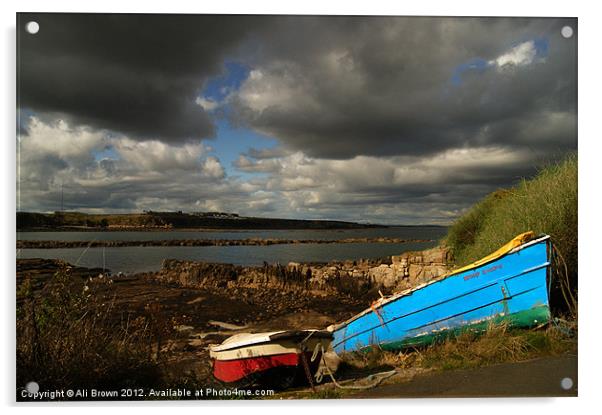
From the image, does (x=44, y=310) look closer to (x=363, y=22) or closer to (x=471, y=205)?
(x=363, y=22)

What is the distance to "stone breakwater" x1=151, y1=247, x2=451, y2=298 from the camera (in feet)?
12.7

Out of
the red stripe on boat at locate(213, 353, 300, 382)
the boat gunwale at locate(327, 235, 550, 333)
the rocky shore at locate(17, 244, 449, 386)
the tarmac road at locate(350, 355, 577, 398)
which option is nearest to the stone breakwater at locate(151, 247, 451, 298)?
the rocky shore at locate(17, 244, 449, 386)

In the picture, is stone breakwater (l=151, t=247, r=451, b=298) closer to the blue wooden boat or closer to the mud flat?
the mud flat

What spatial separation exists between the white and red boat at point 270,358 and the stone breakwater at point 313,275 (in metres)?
0.68

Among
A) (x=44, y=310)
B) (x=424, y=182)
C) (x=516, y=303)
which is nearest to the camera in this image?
(x=44, y=310)

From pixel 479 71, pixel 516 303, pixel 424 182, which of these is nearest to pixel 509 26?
pixel 479 71

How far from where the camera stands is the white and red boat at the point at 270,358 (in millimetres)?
3328

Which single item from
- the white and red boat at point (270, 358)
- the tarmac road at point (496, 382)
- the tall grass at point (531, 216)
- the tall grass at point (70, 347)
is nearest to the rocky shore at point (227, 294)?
the tall grass at point (70, 347)

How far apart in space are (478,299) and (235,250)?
81.4 inches

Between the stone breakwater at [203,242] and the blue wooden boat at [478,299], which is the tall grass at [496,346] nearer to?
the blue wooden boat at [478,299]

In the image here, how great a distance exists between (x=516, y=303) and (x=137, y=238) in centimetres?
307

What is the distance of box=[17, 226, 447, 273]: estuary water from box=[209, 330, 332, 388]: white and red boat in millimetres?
766

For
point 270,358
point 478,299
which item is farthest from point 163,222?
point 478,299

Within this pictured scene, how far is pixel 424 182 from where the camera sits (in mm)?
3803
